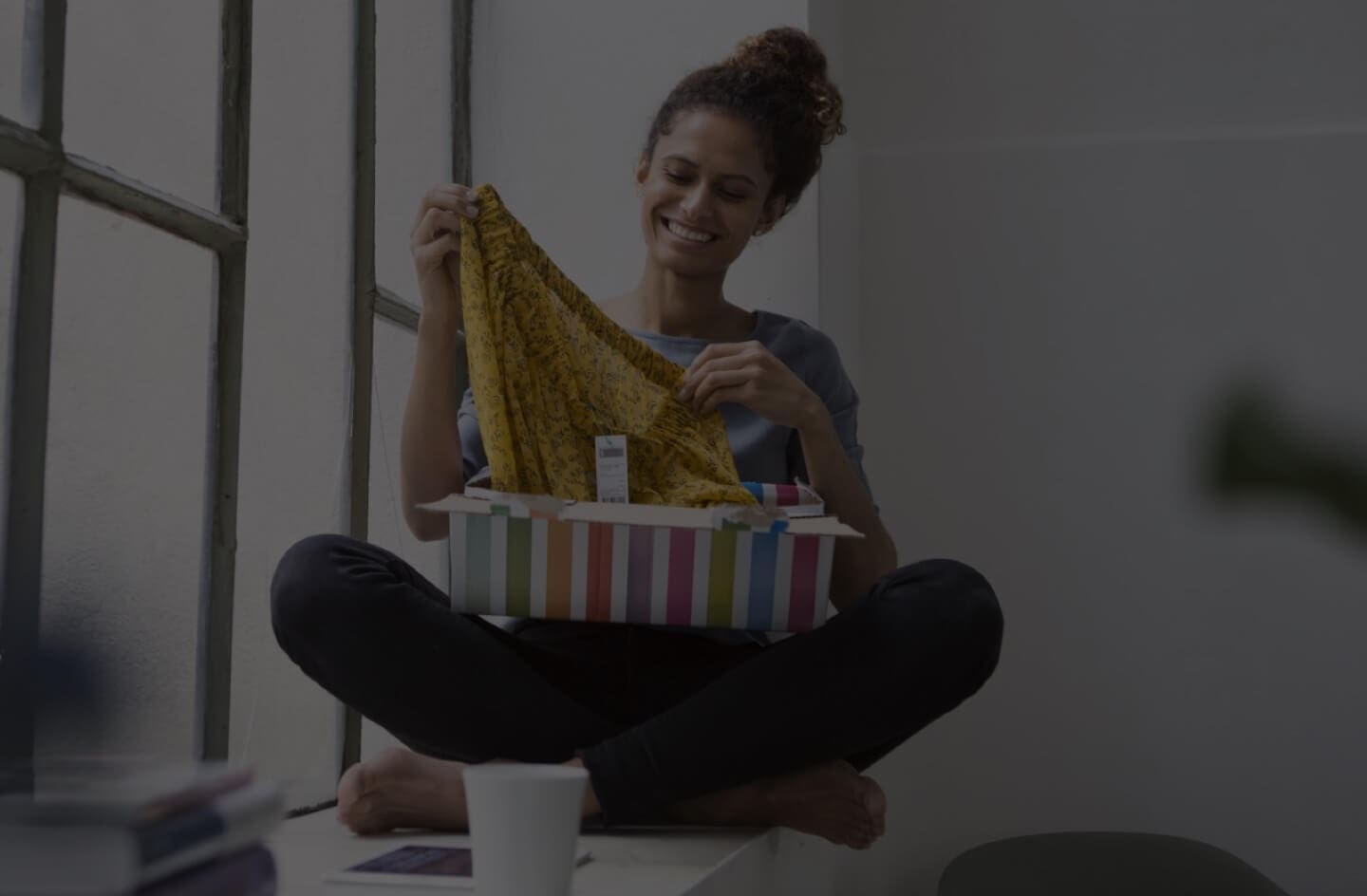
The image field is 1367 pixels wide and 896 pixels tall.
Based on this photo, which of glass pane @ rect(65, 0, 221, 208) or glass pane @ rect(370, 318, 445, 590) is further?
glass pane @ rect(370, 318, 445, 590)

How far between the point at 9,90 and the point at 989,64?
1.49 m

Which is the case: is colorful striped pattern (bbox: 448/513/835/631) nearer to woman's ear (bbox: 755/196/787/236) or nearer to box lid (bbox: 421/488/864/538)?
box lid (bbox: 421/488/864/538)

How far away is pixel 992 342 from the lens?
2160mm

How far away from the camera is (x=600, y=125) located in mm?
1980

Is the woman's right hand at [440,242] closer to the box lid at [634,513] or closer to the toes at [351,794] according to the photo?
the box lid at [634,513]

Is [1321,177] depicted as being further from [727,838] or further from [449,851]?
[449,851]

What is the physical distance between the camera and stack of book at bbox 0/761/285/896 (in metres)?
0.46

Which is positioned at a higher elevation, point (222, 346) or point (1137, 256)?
point (1137, 256)

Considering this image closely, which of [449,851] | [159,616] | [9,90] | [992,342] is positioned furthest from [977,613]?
[992,342]

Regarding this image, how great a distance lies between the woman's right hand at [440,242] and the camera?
1.29m

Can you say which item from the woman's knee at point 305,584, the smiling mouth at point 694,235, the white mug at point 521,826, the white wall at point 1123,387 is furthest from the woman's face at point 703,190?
the white mug at point 521,826

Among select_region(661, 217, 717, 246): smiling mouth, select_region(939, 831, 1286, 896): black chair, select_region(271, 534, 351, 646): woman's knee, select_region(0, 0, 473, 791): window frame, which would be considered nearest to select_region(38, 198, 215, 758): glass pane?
select_region(0, 0, 473, 791): window frame

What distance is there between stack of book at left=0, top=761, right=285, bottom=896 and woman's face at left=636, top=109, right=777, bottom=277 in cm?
103

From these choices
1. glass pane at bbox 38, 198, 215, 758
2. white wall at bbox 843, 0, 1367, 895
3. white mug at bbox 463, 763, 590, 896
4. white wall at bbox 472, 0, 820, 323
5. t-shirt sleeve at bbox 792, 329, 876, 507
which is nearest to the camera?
white mug at bbox 463, 763, 590, 896
